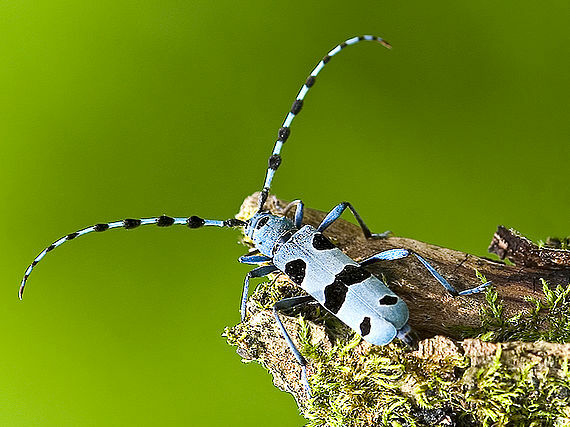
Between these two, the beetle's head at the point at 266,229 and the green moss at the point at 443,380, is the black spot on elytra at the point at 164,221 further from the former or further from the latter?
the green moss at the point at 443,380

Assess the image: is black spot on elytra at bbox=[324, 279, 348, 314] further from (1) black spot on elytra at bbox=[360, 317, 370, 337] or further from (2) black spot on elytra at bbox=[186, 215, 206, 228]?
(2) black spot on elytra at bbox=[186, 215, 206, 228]

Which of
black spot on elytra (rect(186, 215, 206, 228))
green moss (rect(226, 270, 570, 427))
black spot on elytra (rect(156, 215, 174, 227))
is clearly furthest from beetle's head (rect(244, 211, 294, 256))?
green moss (rect(226, 270, 570, 427))

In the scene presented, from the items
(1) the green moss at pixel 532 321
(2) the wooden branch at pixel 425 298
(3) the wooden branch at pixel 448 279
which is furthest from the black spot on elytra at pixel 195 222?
(1) the green moss at pixel 532 321

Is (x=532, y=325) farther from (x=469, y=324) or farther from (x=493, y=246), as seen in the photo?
(x=493, y=246)

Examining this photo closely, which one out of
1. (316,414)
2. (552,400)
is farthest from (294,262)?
(552,400)

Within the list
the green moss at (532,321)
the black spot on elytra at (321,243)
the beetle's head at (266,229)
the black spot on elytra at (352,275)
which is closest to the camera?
the green moss at (532,321)

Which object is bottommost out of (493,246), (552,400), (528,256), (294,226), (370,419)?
(552,400)

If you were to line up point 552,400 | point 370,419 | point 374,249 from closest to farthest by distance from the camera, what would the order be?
point 552,400 < point 370,419 < point 374,249

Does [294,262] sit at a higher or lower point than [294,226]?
lower
